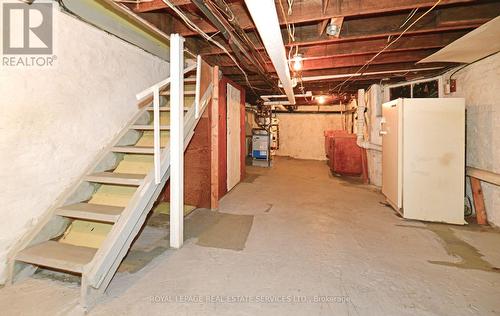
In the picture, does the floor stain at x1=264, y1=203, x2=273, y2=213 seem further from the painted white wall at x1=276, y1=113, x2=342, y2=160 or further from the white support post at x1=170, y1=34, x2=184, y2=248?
the painted white wall at x1=276, y1=113, x2=342, y2=160

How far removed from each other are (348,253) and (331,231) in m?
0.54

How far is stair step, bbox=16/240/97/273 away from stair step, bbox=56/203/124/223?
235 millimetres

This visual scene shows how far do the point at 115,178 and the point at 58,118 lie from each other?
0.68 metres

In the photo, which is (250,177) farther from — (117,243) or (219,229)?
(117,243)

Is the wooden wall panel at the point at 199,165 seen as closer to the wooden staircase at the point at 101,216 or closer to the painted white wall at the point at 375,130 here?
the wooden staircase at the point at 101,216

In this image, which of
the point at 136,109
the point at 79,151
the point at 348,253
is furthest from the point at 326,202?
the point at 79,151

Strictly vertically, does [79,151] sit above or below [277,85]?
below

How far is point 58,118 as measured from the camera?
198 cm

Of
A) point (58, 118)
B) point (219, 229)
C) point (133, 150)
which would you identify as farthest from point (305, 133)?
point (58, 118)

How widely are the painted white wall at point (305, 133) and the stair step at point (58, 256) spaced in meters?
9.09

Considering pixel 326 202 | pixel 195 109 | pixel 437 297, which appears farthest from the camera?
pixel 326 202

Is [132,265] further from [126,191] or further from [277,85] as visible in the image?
[277,85]

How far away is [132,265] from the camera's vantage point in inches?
79.5

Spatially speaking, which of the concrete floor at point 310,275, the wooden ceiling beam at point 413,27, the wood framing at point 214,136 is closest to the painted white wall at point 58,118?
the concrete floor at point 310,275
